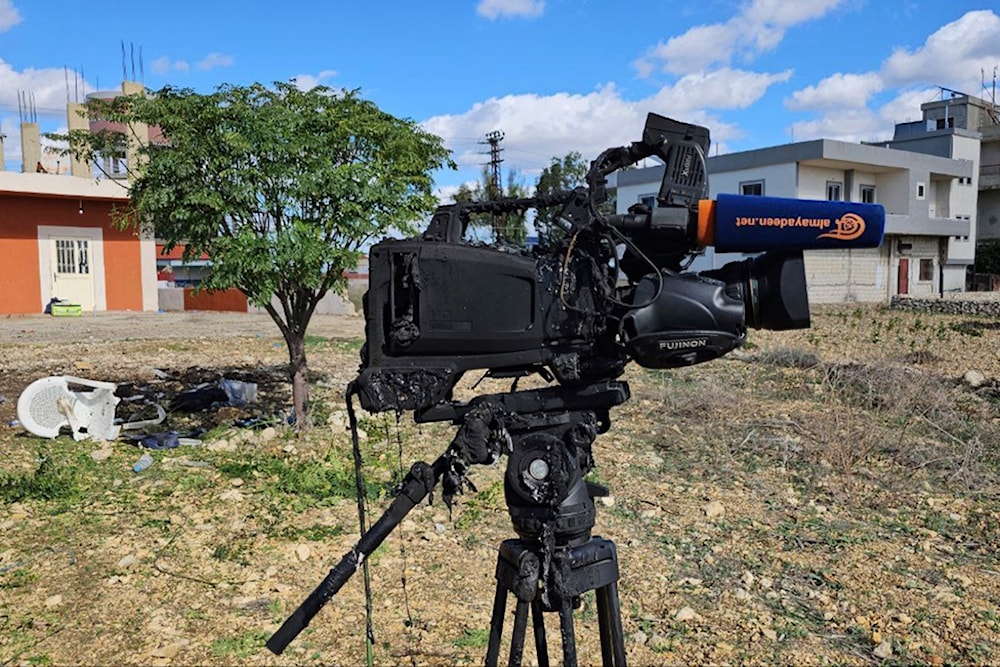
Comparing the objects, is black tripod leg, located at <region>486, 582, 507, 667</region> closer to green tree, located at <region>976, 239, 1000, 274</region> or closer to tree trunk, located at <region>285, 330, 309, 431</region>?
tree trunk, located at <region>285, 330, 309, 431</region>

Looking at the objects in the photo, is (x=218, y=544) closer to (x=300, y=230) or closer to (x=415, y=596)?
(x=415, y=596)

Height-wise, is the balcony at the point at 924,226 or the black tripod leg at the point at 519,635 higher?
the balcony at the point at 924,226

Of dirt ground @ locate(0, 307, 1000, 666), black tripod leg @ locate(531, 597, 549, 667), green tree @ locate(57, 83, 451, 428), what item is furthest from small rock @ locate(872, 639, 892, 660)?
green tree @ locate(57, 83, 451, 428)

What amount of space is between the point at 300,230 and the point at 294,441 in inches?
71.6

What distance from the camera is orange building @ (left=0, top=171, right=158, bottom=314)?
18656 mm

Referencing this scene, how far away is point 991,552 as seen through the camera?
4.24 metres

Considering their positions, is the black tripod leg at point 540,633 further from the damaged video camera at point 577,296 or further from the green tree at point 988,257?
the green tree at point 988,257

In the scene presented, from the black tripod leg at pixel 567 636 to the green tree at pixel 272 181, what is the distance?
4.32 meters

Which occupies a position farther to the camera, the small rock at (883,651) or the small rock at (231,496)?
the small rock at (231,496)

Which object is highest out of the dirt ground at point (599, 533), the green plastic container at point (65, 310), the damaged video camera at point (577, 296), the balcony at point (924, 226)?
the balcony at point (924, 226)

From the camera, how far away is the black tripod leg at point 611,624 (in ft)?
7.11

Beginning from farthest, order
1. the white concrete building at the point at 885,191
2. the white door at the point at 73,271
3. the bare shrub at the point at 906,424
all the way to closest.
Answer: the white concrete building at the point at 885,191, the white door at the point at 73,271, the bare shrub at the point at 906,424

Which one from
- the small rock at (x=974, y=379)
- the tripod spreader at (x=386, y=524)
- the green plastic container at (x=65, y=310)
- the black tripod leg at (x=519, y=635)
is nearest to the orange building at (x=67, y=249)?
the green plastic container at (x=65, y=310)

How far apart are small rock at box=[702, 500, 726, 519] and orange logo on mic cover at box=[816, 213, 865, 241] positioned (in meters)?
3.31
